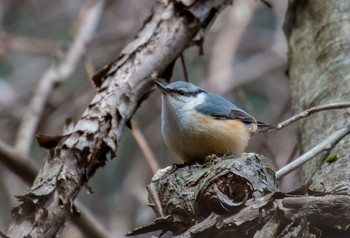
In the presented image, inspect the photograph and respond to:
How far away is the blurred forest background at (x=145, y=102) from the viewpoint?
176 inches

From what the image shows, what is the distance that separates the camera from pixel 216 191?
173cm

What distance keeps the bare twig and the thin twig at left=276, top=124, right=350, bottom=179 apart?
54.2 inches

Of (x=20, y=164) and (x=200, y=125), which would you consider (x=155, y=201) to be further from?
(x=20, y=164)

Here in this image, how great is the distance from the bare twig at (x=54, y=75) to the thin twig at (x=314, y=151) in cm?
138

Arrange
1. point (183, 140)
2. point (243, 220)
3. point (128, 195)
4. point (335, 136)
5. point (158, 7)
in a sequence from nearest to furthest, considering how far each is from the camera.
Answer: point (243, 220) < point (335, 136) < point (183, 140) < point (158, 7) < point (128, 195)

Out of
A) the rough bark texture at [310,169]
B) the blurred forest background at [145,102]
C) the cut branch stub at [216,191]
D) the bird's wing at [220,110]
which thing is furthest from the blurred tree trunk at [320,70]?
the blurred forest background at [145,102]

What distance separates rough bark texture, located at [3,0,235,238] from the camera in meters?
2.15

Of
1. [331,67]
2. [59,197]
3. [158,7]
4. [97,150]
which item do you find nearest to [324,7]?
[331,67]

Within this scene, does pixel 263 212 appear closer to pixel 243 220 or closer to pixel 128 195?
pixel 243 220

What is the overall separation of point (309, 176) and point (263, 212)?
2.35ft

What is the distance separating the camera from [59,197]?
219 cm

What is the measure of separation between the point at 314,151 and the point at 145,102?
3370 millimetres

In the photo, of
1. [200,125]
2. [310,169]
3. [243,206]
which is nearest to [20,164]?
[200,125]

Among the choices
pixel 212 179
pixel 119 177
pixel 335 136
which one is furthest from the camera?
pixel 119 177
